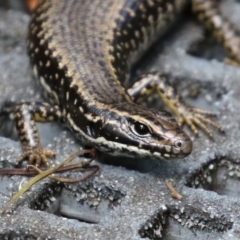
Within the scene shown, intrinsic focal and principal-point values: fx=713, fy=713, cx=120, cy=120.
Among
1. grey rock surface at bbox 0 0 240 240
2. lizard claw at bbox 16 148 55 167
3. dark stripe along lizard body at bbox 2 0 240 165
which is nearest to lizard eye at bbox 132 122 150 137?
dark stripe along lizard body at bbox 2 0 240 165

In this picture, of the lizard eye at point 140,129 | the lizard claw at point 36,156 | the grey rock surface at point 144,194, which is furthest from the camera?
the lizard claw at point 36,156

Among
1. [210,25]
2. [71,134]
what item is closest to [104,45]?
[71,134]

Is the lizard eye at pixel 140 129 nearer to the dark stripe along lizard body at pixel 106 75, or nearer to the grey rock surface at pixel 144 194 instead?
the dark stripe along lizard body at pixel 106 75

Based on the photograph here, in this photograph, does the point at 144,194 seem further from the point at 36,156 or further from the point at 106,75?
the point at 106,75

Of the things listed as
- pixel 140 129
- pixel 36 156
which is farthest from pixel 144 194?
pixel 36 156

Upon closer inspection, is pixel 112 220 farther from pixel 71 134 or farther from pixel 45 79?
pixel 45 79

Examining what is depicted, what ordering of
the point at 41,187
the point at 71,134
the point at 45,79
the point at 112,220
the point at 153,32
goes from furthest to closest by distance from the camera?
the point at 153,32
the point at 45,79
the point at 71,134
the point at 41,187
the point at 112,220

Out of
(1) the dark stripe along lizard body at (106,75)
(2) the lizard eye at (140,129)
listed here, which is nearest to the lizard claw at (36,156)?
(1) the dark stripe along lizard body at (106,75)

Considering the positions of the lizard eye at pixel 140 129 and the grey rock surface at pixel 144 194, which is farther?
the lizard eye at pixel 140 129
